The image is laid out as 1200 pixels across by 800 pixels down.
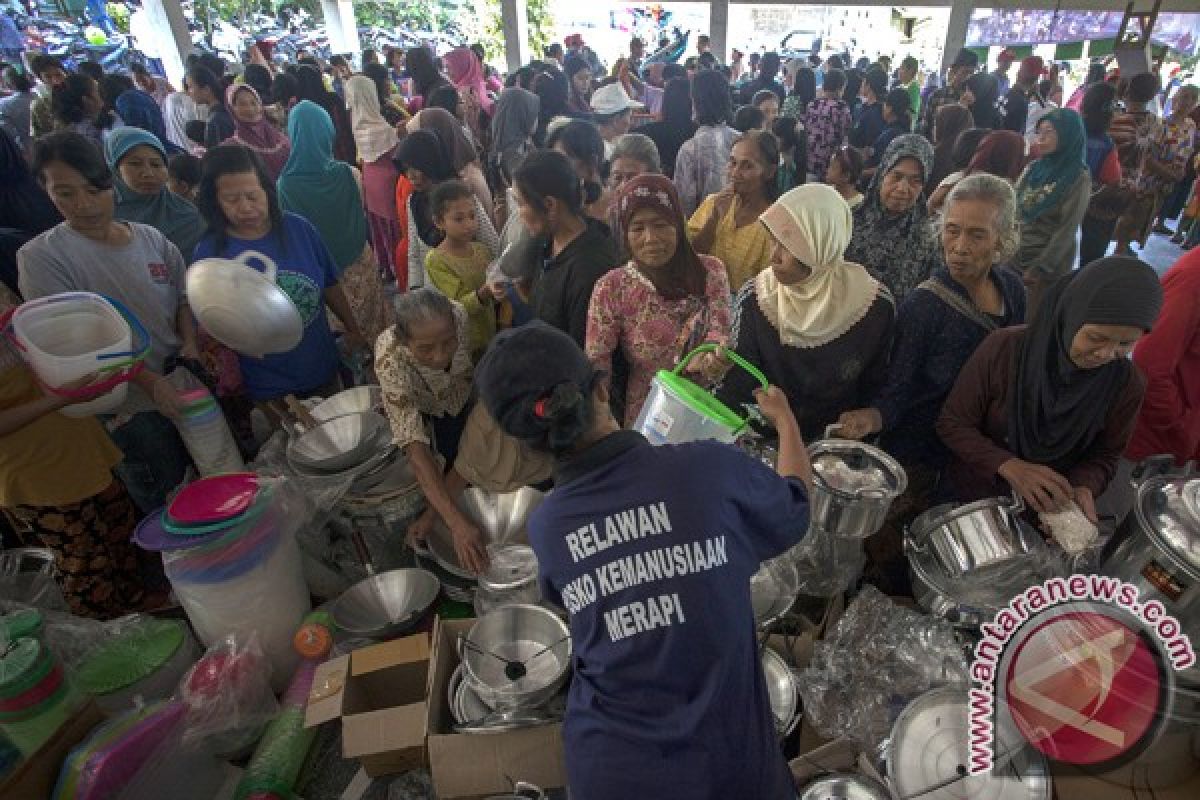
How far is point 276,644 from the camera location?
83.3 inches

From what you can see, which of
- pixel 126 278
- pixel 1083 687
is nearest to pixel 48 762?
pixel 126 278

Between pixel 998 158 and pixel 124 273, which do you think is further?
pixel 998 158

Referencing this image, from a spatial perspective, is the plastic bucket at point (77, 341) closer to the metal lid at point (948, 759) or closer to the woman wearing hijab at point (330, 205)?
the woman wearing hijab at point (330, 205)

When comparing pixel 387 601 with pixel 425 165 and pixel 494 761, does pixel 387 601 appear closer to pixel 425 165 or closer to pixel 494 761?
pixel 494 761

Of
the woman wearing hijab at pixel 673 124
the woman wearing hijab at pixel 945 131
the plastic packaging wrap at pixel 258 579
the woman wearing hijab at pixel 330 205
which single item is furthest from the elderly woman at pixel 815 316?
the woman wearing hijab at pixel 673 124

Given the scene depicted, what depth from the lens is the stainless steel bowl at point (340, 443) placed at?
2.20 metres

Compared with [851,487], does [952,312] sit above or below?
above

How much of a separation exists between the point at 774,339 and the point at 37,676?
2329 millimetres

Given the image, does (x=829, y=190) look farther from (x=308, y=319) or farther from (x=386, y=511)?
(x=308, y=319)

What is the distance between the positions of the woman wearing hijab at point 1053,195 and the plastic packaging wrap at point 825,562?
2.64m

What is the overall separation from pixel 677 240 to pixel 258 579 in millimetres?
1795

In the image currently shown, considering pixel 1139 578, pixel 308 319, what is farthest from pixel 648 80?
pixel 1139 578

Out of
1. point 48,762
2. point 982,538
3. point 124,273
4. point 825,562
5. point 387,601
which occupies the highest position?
point 124,273

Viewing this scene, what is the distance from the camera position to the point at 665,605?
42.8 inches
